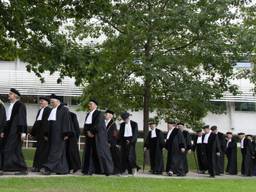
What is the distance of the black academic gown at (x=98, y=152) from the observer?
1573 centimetres

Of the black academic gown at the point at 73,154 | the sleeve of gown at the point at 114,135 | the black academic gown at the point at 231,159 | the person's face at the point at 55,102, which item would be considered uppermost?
the person's face at the point at 55,102

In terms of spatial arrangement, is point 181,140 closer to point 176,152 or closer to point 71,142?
point 176,152

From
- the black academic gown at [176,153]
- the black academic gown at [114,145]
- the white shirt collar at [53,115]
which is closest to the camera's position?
the white shirt collar at [53,115]

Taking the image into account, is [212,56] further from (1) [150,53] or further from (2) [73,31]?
(2) [73,31]

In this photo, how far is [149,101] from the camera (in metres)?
26.5

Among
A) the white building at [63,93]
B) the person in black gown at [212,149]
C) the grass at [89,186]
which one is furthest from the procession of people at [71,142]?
the white building at [63,93]

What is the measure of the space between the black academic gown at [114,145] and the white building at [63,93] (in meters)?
24.2

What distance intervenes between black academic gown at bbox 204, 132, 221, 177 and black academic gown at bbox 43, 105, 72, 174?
6592 mm

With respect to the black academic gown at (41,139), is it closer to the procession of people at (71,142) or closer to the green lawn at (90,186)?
the procession of people at (71,142)

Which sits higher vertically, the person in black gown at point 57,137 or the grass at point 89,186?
the person in black gown at point 57,137

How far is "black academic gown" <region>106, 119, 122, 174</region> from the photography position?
17.1m

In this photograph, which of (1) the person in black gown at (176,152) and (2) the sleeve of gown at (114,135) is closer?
(2) the sleeve of gown at (114,135)

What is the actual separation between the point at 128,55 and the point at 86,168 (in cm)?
929

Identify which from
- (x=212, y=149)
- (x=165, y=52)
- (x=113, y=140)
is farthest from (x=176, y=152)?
(x=165, y=52)
